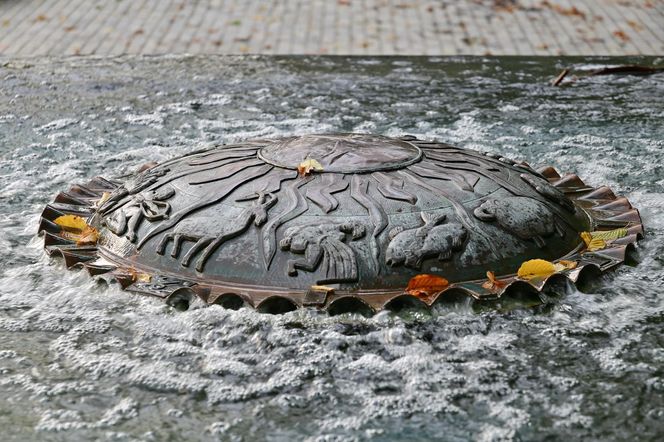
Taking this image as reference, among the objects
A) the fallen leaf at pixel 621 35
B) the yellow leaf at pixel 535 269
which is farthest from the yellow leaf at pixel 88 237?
the fallen leaf at pixel 621 35

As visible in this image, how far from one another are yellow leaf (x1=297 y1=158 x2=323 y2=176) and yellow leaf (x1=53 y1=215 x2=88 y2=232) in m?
1.04

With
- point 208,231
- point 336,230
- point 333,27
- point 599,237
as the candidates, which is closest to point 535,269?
point 599,237

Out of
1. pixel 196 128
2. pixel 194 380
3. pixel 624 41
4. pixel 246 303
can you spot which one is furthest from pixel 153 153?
pixel 624 41

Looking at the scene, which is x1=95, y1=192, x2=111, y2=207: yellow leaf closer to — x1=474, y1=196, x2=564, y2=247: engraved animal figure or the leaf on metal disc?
the leaf on metal disc

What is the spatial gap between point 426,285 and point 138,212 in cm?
125

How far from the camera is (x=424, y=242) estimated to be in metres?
3.68

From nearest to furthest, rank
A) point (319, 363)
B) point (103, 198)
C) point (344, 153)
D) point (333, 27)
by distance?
1. point (319, 363)
2. point (344, 153)
3. point (103, 198)
4. point (333, 27)

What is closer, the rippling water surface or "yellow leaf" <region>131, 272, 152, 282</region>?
the rippling water surface

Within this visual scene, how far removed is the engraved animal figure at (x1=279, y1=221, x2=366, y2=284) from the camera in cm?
360

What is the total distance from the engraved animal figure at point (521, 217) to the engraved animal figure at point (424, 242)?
0.17 metres

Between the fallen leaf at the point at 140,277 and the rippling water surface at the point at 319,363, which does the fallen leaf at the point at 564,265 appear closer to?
the rippling water surface at the point at 319,363

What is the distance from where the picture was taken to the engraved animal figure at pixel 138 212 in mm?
3992

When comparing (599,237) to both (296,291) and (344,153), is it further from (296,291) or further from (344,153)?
(296,291)

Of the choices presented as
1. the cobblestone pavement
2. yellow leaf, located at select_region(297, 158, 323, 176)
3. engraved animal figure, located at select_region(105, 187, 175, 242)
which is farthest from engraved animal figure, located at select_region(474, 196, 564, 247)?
the cobblestone pavement
